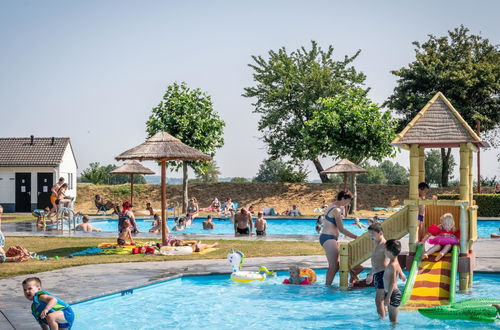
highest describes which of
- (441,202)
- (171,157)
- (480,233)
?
(171,157)

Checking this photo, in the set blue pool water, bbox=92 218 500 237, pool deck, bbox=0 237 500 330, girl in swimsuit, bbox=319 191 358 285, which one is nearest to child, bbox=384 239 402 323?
girl in swimsuit, bbox=319 191 358 285

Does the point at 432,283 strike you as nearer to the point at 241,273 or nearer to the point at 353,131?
the point at 241,273

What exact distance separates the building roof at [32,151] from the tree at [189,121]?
7636 mm

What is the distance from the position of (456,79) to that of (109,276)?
125 ft

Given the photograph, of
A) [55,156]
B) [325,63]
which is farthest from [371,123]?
[55,156]

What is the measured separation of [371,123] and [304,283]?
25.4 metres

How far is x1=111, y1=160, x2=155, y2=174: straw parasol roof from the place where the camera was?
3350 cm

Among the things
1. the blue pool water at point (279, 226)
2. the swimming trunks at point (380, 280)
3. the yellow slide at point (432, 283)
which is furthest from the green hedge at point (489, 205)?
the swimming trunks at point (380, 280)

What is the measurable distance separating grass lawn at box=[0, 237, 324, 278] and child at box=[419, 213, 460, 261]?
4976 mm

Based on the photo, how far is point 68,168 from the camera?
4466cm

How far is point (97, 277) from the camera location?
41.5 ft

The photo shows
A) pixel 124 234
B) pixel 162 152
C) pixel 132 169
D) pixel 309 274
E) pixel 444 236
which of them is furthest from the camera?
pixel 132 169

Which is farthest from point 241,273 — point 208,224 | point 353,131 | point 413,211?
point 353,131

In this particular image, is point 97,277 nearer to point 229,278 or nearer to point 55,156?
point 229,278
